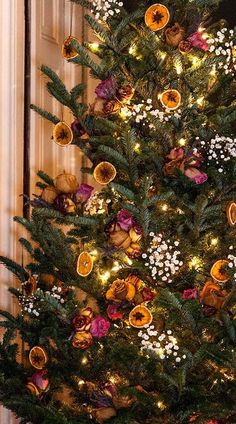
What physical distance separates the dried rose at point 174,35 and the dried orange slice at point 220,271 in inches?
24.5

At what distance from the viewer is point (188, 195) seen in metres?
1.86

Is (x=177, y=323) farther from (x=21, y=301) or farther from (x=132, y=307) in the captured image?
(x=21, y=301)

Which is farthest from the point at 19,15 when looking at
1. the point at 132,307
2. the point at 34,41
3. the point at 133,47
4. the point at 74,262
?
the point at 132,307

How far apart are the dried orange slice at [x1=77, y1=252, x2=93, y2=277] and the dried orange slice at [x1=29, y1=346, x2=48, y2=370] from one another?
26 centimetres

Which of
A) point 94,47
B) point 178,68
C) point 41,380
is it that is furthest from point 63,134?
point 41,380

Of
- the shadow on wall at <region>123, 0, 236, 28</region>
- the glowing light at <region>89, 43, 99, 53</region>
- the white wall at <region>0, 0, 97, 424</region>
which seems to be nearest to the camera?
the glowing light at <region>89, 43, 99, 53</region>

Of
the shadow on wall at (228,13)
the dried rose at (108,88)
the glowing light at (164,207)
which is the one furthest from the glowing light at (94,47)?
the shadow on wall at (228,13)

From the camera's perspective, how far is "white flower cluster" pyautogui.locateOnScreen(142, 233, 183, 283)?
1799 millimetres

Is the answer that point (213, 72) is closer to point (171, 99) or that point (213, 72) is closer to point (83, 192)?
point (171, 99)

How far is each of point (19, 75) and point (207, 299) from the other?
4.11ft

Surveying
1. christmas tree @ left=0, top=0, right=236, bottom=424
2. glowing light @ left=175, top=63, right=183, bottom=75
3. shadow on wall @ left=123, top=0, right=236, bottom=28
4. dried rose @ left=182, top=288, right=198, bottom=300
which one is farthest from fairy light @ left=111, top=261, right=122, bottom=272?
shadow on wall @ left=123, top=0, right=236, bottom=28

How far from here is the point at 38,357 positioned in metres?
1.93

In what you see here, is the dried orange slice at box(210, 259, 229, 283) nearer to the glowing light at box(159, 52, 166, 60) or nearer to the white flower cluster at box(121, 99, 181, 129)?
the white flower cluster at box(121, 99, 181, 129)

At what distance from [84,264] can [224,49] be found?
0.72m
